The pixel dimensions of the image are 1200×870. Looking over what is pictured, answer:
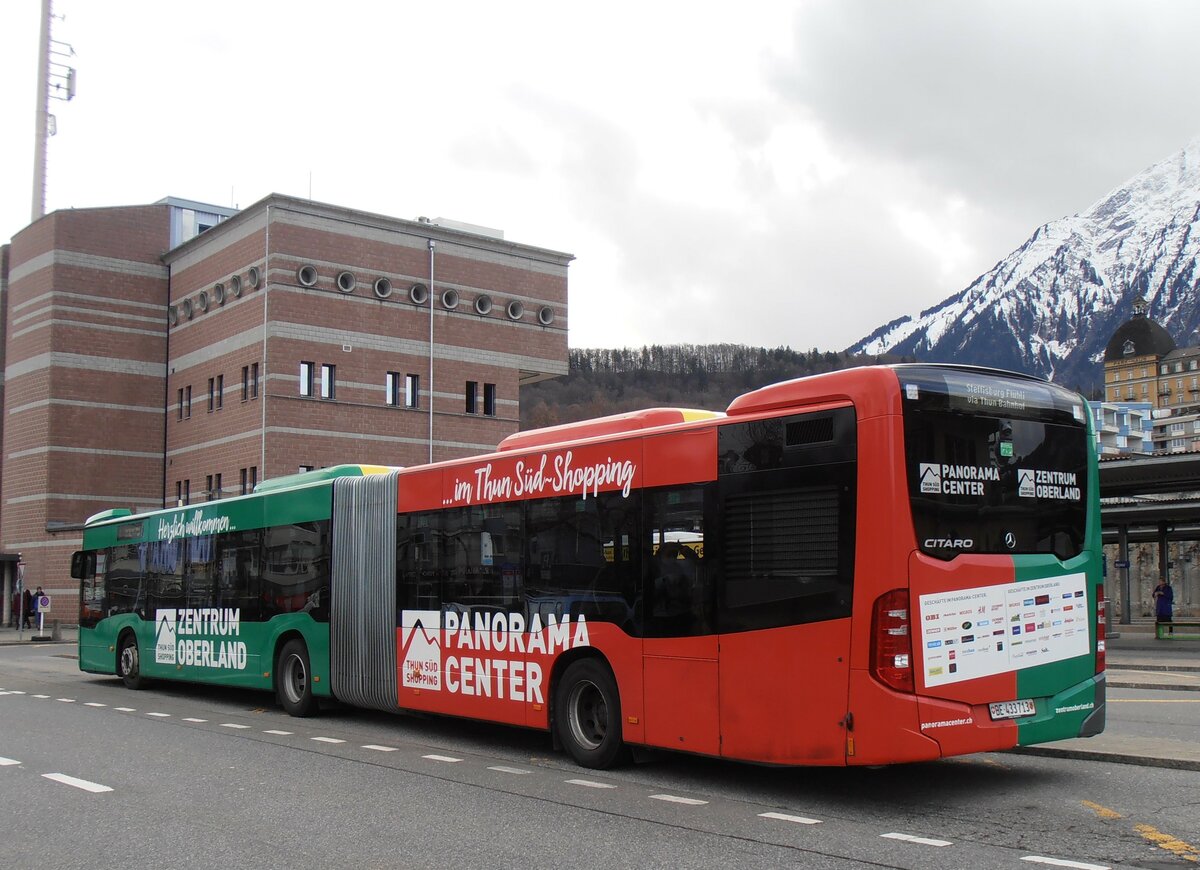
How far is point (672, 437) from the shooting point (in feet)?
32.0

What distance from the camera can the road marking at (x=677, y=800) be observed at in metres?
8.57

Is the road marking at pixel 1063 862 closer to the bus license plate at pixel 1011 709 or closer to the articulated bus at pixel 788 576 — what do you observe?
the articulated bus at pixel 788 576

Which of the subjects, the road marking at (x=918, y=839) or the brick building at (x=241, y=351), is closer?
the road marking at (x=918, y=839)

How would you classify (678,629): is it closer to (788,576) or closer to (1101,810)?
(788,576)

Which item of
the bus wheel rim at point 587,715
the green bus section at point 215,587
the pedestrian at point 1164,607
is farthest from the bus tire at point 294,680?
the pedestrian at point 1164,607

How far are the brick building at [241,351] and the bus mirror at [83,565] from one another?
22046 mm

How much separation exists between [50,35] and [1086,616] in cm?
6836

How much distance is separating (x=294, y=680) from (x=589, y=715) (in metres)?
6.33

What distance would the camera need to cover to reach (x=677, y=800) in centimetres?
870

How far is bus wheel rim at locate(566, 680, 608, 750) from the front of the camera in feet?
33.9

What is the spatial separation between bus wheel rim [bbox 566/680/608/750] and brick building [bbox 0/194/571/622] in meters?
35.1

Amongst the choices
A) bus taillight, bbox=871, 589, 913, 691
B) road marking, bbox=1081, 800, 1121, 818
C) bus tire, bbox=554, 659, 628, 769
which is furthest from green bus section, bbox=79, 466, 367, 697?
road marking, bbox=1081, 800, 1121, 818

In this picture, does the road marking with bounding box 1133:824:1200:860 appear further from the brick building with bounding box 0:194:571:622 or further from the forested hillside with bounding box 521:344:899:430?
the forested hillside with bounding box 521:344:899:430

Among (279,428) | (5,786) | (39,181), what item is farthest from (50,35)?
(5,786)
